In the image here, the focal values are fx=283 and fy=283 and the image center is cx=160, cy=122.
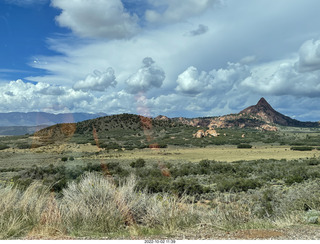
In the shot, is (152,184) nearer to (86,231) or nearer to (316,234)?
(86,231)

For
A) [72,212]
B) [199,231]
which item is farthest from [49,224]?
[199,231]

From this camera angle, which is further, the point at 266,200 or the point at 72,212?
the point at 266,200

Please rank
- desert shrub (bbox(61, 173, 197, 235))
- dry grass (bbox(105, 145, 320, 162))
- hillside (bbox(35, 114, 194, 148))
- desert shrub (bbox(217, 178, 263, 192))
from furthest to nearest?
1. hillside (bbox(35, 114, 194, 148))
2. dry grass (bbox(105, 145, 320, 162))
3. desert shrub (bbox(217, 178, 263, 192))
4. desert shrub (bbox(61, 173, 197, 235))

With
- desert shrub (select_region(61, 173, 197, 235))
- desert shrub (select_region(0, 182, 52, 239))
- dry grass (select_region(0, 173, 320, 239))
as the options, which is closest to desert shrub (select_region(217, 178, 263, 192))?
dry grass (select_region(0, 173, 320, 239))

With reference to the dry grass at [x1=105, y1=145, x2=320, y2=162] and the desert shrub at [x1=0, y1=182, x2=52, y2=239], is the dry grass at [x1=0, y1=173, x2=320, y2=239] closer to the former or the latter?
the desert shrub at [x1=0, y1=182, x2=52, y2=239]

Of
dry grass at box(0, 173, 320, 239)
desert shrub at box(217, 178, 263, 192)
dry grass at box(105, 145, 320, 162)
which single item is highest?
dry grass at box(0, 173, 320, 239)

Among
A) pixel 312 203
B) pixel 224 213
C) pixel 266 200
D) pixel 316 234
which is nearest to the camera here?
pixel 316 234

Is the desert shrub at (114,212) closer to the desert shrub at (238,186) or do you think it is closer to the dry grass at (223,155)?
the desert shrub at (238,186)

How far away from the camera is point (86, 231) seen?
6805 mm

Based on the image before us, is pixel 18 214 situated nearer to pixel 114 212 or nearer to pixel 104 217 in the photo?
pixel 104 217

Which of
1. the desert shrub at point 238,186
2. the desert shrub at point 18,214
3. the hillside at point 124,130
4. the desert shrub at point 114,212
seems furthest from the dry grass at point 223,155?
the desert shrub at point 18,214

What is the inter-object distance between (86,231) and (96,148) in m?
59.4

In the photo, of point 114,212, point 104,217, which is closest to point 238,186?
point 114,212

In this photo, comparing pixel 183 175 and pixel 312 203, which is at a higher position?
pixel 312 203
